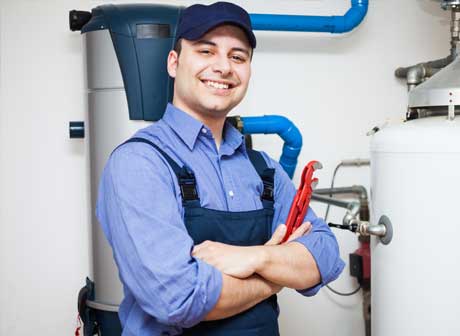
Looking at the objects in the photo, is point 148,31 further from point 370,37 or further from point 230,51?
point 370,37

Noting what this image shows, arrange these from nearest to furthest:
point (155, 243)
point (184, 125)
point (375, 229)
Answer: point (155, 243) < point (184, 125) < point (375, 229)

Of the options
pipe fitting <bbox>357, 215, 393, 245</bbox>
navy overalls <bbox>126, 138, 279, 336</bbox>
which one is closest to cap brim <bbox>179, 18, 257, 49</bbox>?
navy overalls <bbox>126, 138, 279, 336</bbox>

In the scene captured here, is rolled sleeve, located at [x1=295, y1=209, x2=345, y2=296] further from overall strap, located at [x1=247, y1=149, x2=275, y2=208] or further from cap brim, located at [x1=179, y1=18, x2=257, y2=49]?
cap brim, located at [x1=179, y1=18, x2=257, y2=49]

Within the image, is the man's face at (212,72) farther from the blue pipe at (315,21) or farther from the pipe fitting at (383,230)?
the blue pipe at (315,21)

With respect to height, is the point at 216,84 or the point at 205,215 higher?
the point at 216,84

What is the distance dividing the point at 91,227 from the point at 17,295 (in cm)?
47

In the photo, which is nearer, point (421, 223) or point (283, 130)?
point (421, 223)

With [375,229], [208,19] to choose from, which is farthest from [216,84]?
[375,229]

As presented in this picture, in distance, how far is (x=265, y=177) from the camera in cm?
123

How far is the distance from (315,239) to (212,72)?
17.2 inches

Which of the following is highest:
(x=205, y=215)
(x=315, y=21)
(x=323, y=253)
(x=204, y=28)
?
(x=315, y=21)

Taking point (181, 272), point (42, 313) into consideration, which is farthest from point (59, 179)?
point (181, 272)

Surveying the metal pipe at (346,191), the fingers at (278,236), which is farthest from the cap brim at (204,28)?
the metal pipe at (346,191)

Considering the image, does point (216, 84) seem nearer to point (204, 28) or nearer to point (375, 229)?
point (204, 28)
